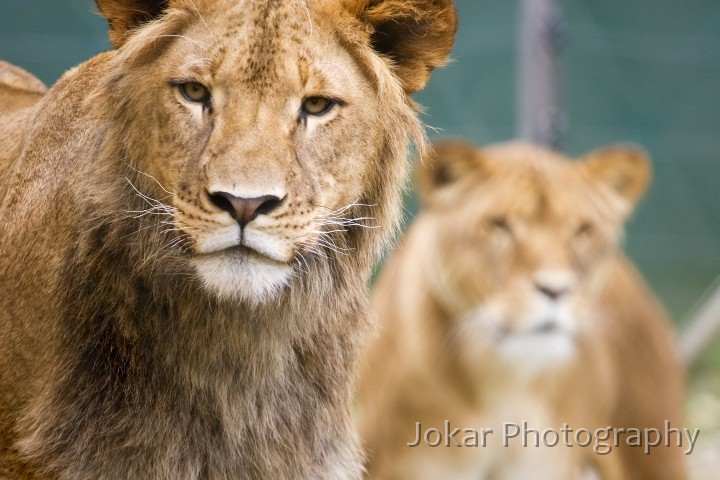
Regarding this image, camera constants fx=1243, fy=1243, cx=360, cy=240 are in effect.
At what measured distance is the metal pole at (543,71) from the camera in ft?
20.6

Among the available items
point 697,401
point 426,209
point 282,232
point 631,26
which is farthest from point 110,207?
point 631,26

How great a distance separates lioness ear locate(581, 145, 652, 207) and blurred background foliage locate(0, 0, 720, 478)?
6.10ft

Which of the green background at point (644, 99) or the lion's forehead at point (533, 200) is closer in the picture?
the lion's forehead at point (533, 200)

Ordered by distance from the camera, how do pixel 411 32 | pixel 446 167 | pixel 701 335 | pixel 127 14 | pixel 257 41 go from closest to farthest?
pixel 257 41
pixel 127 14
pixel 411 32
pixel 446 167
pixel 701 335

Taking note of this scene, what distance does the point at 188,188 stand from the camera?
2301 millimetres

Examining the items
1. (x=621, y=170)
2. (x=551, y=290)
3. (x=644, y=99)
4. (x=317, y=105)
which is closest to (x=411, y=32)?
(x=317, y=105)

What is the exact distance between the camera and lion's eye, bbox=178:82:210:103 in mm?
2344

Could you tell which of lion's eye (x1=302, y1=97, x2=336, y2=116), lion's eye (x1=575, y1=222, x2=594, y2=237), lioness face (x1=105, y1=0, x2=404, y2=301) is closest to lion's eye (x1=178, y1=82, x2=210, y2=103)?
lioness face (x1=105, y1=0, x2=404, y2=301)

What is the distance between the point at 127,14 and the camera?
2.49 meters

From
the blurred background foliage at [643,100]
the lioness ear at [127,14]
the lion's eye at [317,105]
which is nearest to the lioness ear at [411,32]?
the lion's eye at [317,105]

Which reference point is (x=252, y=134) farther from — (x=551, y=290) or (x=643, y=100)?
(x=643, y=100)

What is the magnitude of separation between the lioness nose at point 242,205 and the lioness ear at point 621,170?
105 inches

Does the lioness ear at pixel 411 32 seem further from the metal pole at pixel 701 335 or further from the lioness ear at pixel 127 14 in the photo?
the metal pole at pixel 701 335

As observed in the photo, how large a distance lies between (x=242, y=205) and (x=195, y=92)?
0.96 feet
